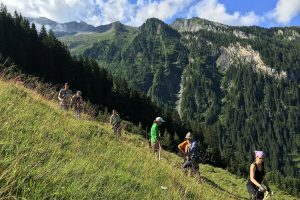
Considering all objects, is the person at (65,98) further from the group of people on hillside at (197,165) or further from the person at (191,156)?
the person at (191,156)

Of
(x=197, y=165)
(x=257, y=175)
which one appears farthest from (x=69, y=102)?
(x=257, y=175)

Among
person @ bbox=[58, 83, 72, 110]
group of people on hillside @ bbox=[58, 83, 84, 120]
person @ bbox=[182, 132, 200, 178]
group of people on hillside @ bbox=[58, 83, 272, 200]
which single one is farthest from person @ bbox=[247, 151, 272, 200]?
person @ bbox=[58, 83, 72, 110]

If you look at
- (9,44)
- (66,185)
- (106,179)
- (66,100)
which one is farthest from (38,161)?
(9,44)

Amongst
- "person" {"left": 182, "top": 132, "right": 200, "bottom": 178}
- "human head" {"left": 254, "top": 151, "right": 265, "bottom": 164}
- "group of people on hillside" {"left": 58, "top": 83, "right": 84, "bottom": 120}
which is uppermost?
"group of people on hillside" {"left": 58, "top": 83, "right": 84, "bottom": 120}

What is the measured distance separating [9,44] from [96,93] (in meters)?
27.2

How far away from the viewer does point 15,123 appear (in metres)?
7.42

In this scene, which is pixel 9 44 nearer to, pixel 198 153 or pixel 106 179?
pixel 198 153

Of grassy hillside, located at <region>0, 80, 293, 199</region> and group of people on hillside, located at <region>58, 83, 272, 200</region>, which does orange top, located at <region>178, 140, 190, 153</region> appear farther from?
grassy hillside, located at <region>0, 80, 293, 199</region>

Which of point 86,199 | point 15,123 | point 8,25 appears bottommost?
point 86,199

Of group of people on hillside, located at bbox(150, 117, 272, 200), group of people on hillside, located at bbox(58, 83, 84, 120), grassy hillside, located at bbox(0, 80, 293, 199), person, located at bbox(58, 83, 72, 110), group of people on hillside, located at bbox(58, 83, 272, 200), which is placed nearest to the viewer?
grassy hillside, located at bbox(0, 80, 293, 199)

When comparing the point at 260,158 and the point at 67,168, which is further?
the point at 260,158

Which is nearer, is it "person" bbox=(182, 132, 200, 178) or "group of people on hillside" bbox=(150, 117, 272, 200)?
"group of people on hillside" bbox=(150, 117, 272, 200)

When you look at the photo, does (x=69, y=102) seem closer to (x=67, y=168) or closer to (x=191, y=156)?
(x=191, y=156)

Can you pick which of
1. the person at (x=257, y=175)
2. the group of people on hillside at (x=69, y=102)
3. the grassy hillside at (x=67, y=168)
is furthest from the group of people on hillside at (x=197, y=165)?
the group of people on hillside at (x=69, y=102)
